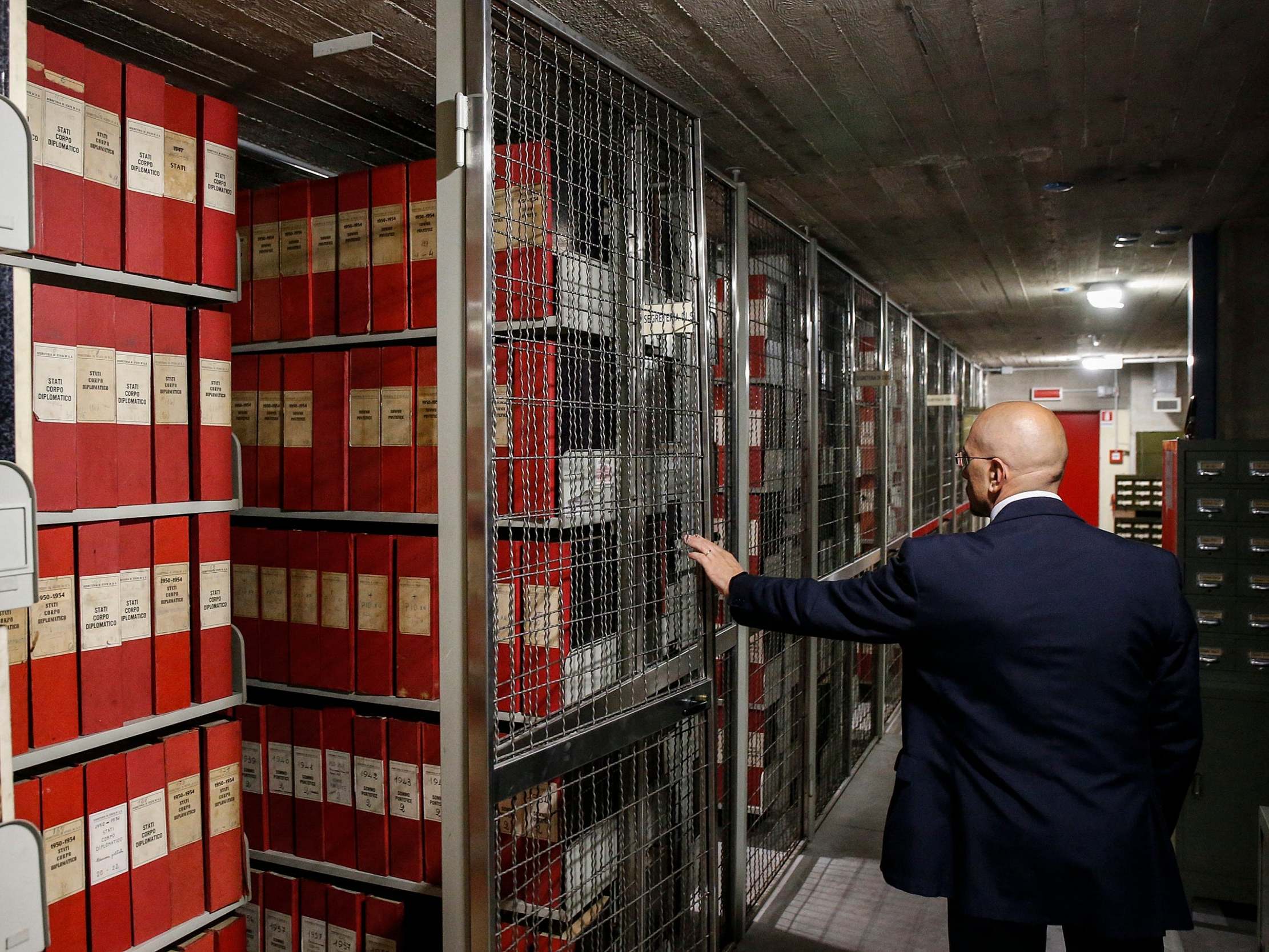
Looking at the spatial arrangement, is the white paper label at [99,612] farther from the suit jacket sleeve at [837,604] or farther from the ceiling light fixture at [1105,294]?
the ceiling light fixture at [1105,294]

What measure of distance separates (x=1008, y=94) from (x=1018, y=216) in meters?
1.52

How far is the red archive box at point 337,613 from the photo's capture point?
2312mm

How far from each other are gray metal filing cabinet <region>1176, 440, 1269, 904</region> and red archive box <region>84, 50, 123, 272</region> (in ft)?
11.4

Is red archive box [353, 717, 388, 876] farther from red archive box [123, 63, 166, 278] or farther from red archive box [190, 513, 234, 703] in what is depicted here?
red archive box [123, 63, 166, 278]

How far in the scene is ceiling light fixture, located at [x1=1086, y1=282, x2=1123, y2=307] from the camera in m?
5.50

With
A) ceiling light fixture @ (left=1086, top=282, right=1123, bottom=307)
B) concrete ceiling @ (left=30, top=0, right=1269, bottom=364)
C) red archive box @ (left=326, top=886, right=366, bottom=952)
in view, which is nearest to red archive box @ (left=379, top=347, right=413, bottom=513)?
concrete ceiling @ (left=30, top=0, right=1269, bottom=364)

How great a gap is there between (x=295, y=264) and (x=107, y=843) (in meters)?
1.45

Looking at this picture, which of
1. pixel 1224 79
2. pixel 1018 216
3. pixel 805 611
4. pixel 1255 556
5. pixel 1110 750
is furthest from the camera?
pixel 1018 216

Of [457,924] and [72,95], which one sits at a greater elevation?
[72,95]

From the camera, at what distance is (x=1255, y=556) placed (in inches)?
127

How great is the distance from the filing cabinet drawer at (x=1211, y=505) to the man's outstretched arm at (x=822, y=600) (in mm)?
2145

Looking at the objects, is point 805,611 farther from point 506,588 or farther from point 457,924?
point 457,924

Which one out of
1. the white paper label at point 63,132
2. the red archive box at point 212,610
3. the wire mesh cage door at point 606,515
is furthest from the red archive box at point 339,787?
the white paper label at point 63,132

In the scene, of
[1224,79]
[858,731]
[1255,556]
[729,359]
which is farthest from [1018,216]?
[858,731]
